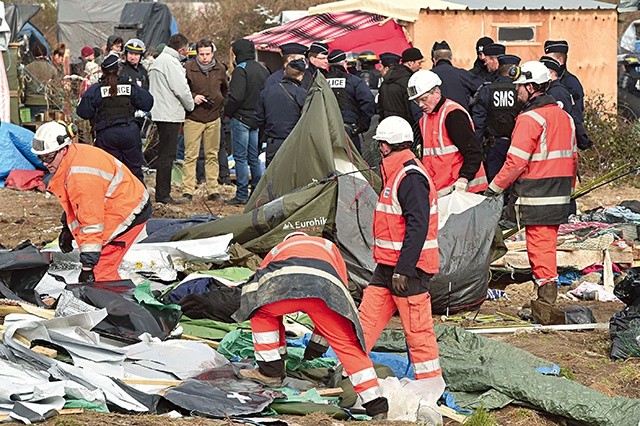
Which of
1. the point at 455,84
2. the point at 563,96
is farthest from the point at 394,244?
the point at 455,84

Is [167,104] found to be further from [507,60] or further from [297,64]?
[507,60]

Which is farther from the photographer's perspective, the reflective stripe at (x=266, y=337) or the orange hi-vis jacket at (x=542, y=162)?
the orange hi-vis jacket at (x=542, y=162)

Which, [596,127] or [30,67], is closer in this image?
[596,127]

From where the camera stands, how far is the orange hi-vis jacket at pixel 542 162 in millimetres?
8398

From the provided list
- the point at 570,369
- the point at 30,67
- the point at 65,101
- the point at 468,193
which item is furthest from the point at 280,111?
the point at 30,67

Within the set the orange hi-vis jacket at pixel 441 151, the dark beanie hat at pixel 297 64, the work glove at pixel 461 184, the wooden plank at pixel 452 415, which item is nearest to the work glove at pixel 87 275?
the wooden plank at pixel 452 415

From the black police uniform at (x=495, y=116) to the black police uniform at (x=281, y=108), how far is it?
5.85ft

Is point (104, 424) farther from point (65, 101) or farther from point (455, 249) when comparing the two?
point (65, 101)

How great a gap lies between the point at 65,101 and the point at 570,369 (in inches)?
359

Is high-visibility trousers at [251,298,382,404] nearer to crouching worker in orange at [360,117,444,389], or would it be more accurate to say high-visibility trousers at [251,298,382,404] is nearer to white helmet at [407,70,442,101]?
crouching worker in orange at [360,117,444,389]

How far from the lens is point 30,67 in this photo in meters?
18.6

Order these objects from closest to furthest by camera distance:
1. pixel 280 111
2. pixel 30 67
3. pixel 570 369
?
pixel 570 369 → pixel 280 111 → pixel 30 67

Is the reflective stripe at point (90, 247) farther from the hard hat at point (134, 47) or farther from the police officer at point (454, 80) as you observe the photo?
the hard hat at point (134, 47)

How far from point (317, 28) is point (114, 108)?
852 centimetres
